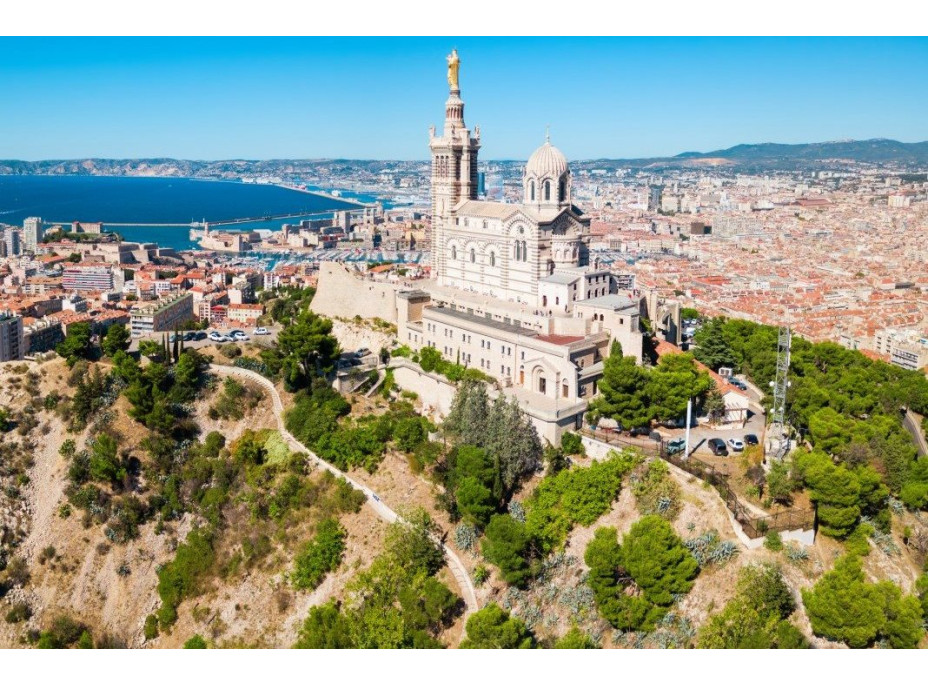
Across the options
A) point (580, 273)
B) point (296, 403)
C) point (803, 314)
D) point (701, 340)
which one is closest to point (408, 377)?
point (296, 403)

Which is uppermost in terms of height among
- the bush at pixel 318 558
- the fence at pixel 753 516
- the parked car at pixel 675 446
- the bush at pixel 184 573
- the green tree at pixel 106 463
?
the parked car at pixel 675 446

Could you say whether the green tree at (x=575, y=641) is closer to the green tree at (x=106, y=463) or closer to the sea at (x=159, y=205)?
the green tree at (x=106, y=463)

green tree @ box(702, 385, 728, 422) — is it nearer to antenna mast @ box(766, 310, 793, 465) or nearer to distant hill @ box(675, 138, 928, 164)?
antenna mast @ box(766, 310, 793, 465)

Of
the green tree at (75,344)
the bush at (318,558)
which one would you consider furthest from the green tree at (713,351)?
the green tree at (75,344)

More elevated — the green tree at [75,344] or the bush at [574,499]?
the green tree at [75,344]

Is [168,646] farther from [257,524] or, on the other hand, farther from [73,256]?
[73,256]
